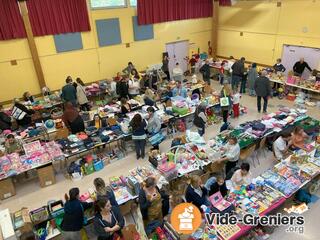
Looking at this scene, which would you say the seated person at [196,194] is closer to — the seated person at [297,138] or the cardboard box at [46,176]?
the seated person at [297,138]

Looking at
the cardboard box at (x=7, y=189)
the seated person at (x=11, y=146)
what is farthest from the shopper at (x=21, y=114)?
the cardboard box at (x=7, y=189)

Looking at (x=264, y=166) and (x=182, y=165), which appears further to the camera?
(x=264, y=166)

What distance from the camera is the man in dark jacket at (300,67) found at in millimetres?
12328

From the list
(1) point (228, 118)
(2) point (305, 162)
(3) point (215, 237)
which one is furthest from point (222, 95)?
(3) point (215, 237)

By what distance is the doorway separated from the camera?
15945 millimetres

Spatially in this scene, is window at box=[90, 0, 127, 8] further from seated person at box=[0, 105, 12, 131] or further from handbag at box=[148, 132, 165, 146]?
handbag at box=[148, 132, 165, 146]

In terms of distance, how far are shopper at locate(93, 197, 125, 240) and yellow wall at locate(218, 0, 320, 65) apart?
12.1 m

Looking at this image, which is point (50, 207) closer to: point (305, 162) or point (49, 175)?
point (49, 175)

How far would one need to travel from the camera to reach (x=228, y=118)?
10867 mm

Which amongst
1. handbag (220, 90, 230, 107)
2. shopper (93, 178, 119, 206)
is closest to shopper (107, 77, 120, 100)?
handbag (220, 90, 230, 107)

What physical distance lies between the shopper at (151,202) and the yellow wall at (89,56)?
30.0 feet

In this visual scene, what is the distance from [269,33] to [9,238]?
1435cm

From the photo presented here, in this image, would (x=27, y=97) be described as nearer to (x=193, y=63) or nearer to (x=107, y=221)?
(x=107, y=221)

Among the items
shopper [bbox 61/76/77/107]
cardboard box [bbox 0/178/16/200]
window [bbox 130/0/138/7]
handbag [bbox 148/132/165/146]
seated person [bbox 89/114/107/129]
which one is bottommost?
cardboard box [bbox 0/178/16/200]
